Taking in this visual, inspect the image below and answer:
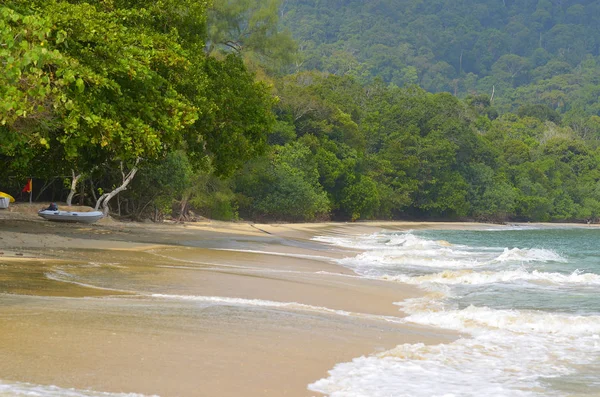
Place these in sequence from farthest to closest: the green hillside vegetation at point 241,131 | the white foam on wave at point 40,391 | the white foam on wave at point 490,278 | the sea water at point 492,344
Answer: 1. the white foam on wave at point 490,278
2. the green hillside vegetation at point 241,131
3. the sea water at point 492,344
4. the white foam on wave at point 40,391

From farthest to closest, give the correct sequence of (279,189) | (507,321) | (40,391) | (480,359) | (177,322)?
(279,189) → (507,321) → (480,359) → (177,322) → (40,391)

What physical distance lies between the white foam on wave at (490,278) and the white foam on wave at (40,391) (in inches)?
516

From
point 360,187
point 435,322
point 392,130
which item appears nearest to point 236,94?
point 435,322

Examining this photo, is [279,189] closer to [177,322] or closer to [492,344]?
[492,344]

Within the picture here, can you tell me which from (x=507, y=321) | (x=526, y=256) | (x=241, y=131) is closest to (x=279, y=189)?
(x=526, y=256)

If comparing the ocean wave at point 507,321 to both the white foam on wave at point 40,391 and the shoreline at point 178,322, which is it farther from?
the white foam on wave at point 40,391

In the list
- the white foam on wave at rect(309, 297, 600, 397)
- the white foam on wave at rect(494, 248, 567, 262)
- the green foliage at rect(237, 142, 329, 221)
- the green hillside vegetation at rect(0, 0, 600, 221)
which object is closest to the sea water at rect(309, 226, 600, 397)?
the white foam on wave at rect(309, 297, 600, 397)

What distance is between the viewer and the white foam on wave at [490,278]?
1906 centimetres

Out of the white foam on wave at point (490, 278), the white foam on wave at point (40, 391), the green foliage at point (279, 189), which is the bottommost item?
the white foam on wave at point (490, 278)

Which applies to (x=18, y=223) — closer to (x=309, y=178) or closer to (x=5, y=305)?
(x=5, y=305)

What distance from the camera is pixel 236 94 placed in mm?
22141

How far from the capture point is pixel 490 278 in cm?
2006

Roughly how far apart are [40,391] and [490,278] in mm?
15826

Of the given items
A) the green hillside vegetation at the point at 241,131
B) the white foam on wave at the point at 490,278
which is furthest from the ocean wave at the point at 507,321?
the green hillside vegetation at the point at 241,131
